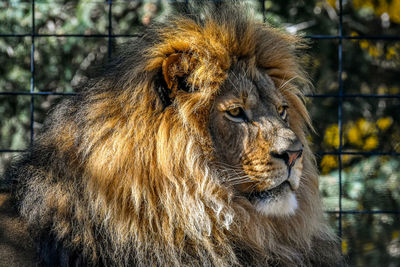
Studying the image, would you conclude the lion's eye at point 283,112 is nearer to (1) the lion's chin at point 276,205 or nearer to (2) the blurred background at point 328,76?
(1) the lion's chin at point 276,205

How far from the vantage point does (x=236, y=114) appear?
7.43 feet

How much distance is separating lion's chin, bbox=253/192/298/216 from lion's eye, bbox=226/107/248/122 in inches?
12.7

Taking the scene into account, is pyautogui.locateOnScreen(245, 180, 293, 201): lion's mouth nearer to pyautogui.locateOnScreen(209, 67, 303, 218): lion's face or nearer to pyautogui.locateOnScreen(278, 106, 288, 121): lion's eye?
pyautogui.locateOnScreen(209, 67, 303, 218): lion's face

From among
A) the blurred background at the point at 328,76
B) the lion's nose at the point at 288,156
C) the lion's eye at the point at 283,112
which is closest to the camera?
the lion's nose at the point at 288,156

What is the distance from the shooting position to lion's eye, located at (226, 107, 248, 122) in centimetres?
225

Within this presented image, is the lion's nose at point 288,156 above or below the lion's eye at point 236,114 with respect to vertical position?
below

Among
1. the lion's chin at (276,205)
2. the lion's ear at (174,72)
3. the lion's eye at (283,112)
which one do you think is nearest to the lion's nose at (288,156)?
the lion's chin at (276,205)

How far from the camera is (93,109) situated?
2.28m

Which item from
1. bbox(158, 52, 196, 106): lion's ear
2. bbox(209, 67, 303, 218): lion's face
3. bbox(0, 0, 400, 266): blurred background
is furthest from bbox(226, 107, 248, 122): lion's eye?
bbox(0, 0, 400, 266): blurred background

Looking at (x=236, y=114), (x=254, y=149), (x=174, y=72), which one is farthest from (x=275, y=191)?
(x=174, y=72)

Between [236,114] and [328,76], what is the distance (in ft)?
8.61

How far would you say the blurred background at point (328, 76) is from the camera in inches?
176

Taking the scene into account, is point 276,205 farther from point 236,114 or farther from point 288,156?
point 236,114

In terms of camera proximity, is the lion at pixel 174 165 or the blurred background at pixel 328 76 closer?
the lion at pixel 174 165
